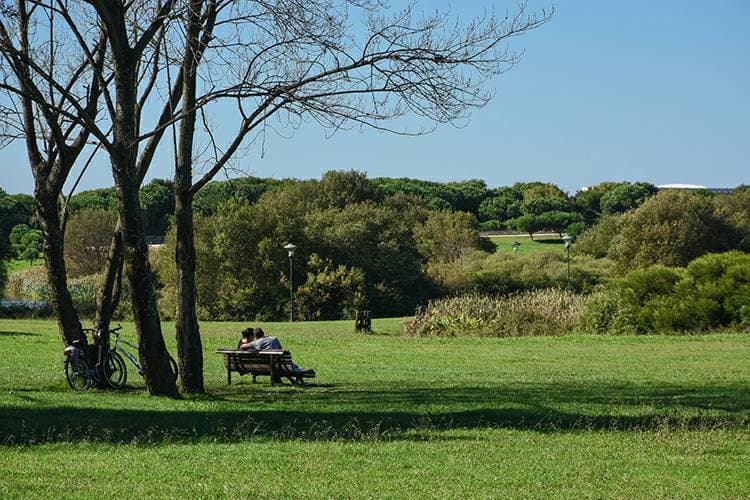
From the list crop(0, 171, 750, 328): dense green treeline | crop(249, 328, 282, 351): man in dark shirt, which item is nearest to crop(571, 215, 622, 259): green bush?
crop(0, 171, 750, 328): dense green treeline

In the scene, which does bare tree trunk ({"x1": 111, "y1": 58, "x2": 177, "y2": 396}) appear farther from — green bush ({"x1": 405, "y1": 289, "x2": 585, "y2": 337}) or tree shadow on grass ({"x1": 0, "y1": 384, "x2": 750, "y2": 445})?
green bush ({"x1": 405, "y1": 289, "x2": 585, "y2": 337})

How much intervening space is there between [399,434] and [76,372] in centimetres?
719

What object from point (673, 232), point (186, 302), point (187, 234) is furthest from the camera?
point (673, 232)

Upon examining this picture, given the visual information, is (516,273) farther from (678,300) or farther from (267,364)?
(267,364)

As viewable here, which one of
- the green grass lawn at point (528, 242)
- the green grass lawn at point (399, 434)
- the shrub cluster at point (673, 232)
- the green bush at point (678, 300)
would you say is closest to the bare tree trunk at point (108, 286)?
the green grass lawn at point (399, 434)

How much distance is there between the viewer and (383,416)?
13414 millimetres

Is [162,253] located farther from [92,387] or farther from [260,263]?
[92,387]

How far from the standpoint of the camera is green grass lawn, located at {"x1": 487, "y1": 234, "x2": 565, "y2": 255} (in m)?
90.8

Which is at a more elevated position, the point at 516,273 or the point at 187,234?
the point at 187,234

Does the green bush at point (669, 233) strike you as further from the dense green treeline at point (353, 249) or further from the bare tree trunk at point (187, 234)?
the bare tree trunk at point (187, 234)

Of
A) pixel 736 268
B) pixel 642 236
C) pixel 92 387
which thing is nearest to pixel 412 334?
pixel 736 268

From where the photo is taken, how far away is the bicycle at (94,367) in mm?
16984

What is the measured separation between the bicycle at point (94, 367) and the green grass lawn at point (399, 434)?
1.27 feet

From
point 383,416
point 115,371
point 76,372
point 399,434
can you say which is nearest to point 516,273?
point 115,371
